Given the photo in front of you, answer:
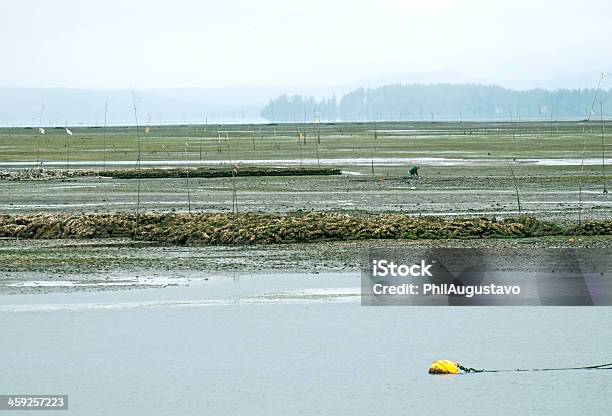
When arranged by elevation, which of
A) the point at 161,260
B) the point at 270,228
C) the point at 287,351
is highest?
the point at 270,228

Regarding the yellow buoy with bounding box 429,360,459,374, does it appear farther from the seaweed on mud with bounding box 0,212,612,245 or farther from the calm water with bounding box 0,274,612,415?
the seaweed on mud with bounding box 0,212,612,245

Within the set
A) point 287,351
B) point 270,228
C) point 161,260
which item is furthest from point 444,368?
point 270,228

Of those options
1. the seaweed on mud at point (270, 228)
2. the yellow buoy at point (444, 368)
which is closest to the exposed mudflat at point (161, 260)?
the seaweed on mud at point (270, 228)

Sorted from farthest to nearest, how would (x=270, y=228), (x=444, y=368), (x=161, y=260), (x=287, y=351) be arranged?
1. (x=270, y=228)
2. (x=161, y=260)
3. (x=287, y=351)
4. (x=444, y=368)

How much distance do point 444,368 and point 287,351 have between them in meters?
3.36

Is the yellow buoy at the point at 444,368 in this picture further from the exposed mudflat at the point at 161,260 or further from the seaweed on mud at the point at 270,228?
the seaweed on mud at the point at 270,228

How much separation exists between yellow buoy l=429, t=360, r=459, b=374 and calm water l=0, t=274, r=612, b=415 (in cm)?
20

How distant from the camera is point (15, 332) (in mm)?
24891

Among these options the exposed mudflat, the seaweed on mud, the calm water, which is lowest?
the calm water

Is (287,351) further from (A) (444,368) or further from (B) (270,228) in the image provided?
(B) (270,228)

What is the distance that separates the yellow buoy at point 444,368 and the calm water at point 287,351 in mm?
199

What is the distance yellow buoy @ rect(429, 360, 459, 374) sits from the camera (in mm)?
21266

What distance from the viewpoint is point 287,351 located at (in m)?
23.2

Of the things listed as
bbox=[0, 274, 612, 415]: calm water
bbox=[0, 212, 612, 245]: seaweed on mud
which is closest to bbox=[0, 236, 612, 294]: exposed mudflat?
bbox=[0, 212, 612, 245]: seaweed on mud
